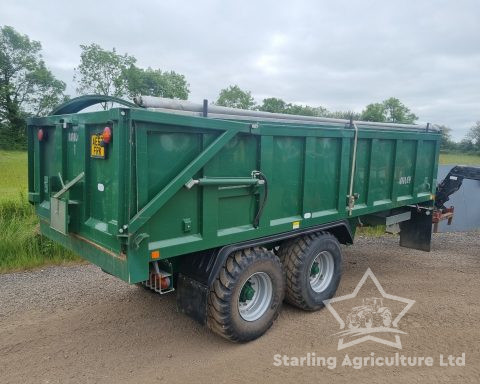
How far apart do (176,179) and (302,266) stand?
200 cm

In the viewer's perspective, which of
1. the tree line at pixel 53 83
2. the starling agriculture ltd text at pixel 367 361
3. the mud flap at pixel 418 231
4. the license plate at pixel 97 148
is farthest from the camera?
the tree line at pixel 53 83

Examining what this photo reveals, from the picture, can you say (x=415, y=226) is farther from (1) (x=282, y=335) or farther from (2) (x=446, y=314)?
(1) (x=282, y=335)

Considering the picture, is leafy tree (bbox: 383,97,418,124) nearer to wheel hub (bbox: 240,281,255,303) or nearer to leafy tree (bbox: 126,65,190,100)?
leafy tree (bbox: 126,65,190,100)

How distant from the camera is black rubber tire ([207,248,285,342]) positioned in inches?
146

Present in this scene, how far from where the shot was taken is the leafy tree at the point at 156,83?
4053cm

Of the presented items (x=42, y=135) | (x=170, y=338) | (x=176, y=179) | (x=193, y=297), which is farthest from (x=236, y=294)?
(x=42, y=135)

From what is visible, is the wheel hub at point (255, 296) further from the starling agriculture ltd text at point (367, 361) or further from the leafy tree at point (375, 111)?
the leafy tree at point (375, 111)

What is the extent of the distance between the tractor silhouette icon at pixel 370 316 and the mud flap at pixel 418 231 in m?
2.72

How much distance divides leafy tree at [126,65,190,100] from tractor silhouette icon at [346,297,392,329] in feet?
123

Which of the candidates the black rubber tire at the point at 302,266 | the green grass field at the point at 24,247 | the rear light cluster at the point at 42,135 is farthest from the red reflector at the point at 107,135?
the green grass field at the point at 24,247

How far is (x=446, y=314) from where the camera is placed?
468cm

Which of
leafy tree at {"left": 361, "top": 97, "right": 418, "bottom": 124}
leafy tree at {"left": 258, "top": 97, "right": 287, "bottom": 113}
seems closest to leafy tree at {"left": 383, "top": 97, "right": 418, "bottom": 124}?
leafy tree at {"left": 361, "top": 97, "right": 418, "bottom": 124}

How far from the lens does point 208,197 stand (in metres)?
3.57
